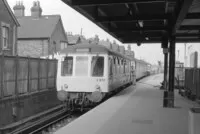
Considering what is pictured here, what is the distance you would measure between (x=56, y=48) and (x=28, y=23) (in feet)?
15.3

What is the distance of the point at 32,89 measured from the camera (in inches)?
578

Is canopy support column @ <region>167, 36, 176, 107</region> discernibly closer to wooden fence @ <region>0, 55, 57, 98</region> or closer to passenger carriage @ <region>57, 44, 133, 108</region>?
passenger carriage @ <region>57, 44, 133, 108</region>

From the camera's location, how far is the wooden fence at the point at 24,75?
11.6m

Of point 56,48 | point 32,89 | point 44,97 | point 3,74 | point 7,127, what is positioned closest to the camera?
point 7,127

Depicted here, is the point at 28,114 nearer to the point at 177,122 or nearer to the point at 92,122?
the point at 92,122

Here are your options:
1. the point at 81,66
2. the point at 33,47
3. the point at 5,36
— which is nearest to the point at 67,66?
the point at 81,66

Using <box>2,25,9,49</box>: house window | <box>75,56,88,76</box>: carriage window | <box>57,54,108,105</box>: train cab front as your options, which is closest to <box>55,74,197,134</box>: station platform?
<box>57,54,108,105</box>: train cab front

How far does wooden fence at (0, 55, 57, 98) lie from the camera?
11.6 m

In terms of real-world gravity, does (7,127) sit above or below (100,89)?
below

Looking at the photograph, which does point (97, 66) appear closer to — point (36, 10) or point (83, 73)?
point (83, 73)

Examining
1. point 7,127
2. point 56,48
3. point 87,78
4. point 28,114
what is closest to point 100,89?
point 87,78

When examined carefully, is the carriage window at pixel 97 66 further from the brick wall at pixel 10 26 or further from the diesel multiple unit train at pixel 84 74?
the brick wall at pixel 10 26

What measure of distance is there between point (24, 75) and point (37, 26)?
868 inches

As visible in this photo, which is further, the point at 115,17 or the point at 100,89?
the point at 100,89
